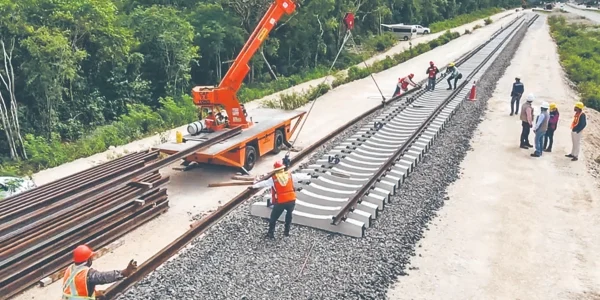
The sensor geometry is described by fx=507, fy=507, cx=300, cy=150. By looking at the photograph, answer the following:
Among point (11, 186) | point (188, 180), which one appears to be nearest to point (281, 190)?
point (188, 180)

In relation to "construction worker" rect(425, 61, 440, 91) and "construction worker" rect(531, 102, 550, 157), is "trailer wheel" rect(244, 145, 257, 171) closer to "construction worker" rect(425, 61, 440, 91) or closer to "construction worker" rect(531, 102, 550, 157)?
"construction worker" rect(531, 102, 550, 157)

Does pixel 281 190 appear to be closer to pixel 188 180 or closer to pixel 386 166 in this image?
pixel 386 166

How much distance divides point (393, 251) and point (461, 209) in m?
2.75

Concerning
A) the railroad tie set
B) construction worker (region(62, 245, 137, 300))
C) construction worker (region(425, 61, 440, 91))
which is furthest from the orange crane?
construction worker (region(425, 61, 440, 91))

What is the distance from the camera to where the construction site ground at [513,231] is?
7.55 meters

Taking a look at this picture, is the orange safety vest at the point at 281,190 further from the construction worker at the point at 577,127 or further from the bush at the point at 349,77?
the construction worker at the point at 577,127

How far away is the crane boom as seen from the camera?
1296 centimetres

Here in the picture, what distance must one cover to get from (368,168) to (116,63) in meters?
16.5

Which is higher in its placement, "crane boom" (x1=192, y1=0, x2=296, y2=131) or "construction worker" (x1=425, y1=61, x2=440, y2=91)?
"crane boom" (x1=192, y1=0, x2=296, y2=131)

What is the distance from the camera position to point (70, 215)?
28.3ft

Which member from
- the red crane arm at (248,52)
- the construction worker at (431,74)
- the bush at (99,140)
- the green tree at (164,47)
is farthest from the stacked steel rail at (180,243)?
the green tree at (164,47)

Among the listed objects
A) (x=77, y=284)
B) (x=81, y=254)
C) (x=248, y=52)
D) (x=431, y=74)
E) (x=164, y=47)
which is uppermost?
(x=248, y=52)

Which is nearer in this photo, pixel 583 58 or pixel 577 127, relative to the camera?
pixel 577 127

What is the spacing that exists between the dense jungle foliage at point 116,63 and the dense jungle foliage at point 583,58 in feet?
49.5
